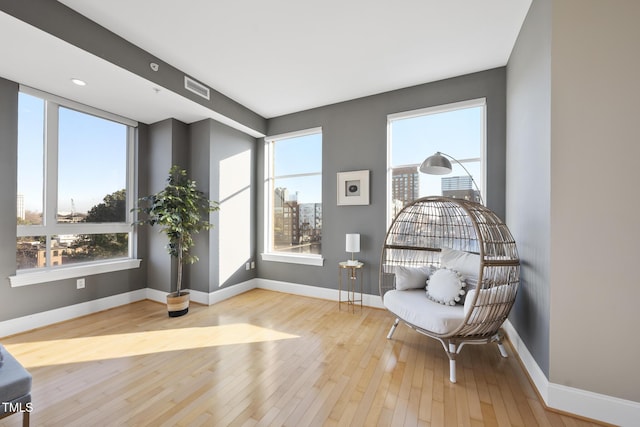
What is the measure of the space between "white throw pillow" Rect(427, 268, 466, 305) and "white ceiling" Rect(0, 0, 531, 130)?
7.51ft

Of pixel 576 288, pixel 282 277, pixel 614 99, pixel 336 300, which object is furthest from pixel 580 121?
pixel 282 277

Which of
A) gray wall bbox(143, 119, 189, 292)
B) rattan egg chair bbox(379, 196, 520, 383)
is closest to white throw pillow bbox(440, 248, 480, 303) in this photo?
rattan egg chair bbox(379, 196, 520, 383)

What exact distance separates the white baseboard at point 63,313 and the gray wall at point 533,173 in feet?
15.5

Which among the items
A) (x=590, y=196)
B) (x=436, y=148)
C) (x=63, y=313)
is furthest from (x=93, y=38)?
(x=590, y=196)

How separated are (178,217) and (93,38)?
185 cm

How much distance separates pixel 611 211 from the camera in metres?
1.47

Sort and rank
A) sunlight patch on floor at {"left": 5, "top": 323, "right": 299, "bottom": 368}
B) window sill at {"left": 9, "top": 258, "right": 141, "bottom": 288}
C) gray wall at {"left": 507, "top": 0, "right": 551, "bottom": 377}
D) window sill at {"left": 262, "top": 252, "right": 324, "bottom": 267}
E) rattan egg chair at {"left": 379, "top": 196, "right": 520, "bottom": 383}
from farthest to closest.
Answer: window sill at {"left": 262, "top": 252, "right": 324, "bottom": 267}
window sill at {"left": 9, "top": 258, "right": 141, "bottom": 288}
sunlight patch on floor at {"left": 5, "top": 323, "right": 299, "bottom": 368}
rattan egg chair at {"left": 379, "top": 196, "right": 520, "bottom": 383}
gray wall at {"left": 507, "top": 0, "right": 551, "bottom": 377}

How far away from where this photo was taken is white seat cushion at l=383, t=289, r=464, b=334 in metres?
1.96

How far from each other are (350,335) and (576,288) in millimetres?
1886

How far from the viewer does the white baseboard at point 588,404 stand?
1423 millimetres

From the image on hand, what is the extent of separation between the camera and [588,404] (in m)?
1.51

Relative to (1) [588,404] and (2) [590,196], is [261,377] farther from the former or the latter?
(2) [590,196]

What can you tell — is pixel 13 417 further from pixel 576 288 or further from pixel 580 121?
pixel 580 121

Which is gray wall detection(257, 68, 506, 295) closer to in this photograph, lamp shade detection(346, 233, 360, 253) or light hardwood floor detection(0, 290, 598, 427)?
lamp shade detection(346, 233, 360, 253)
